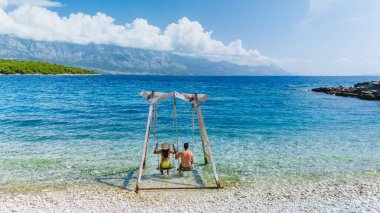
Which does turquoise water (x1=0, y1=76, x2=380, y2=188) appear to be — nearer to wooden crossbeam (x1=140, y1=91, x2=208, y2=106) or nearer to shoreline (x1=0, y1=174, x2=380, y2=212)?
shoreline (x1=0, y1=174, x2=380, y2=212)

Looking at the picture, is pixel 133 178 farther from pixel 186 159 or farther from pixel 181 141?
pixel 181 141

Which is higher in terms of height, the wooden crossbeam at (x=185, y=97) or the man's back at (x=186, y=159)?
the wooden crossbeam at (x=185, y=97)

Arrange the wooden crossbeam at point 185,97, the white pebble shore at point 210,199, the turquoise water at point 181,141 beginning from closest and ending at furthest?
the white pebble shore at point 210,199 → the wooden crossbeam at point 185,97 → the turquoise water at point 181,141

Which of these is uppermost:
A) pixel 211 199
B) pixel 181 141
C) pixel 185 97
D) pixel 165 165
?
pixel 185 97

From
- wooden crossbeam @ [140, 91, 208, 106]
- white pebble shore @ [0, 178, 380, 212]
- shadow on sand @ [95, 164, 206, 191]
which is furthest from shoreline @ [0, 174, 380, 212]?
wooden crossbeam @ [140, 91, 208, 106]

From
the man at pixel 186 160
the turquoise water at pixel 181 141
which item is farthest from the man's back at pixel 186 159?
the turquoise water at pixel 181 141

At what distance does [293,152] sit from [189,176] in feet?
27.2

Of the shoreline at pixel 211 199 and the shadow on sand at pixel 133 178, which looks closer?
the shoreline at pixel 211 199

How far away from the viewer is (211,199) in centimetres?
1186

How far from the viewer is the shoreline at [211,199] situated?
36.1 feet

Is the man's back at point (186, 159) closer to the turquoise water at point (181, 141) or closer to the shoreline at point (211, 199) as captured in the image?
the turquoise water at point (181, 141)

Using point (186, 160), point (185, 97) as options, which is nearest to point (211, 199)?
point (186, 160)

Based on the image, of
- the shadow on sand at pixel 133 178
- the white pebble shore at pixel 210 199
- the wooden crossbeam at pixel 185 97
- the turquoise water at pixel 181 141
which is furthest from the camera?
the turquoise water at pixel 181 141

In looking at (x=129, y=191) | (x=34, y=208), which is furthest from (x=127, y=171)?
(x=34, y=208)
